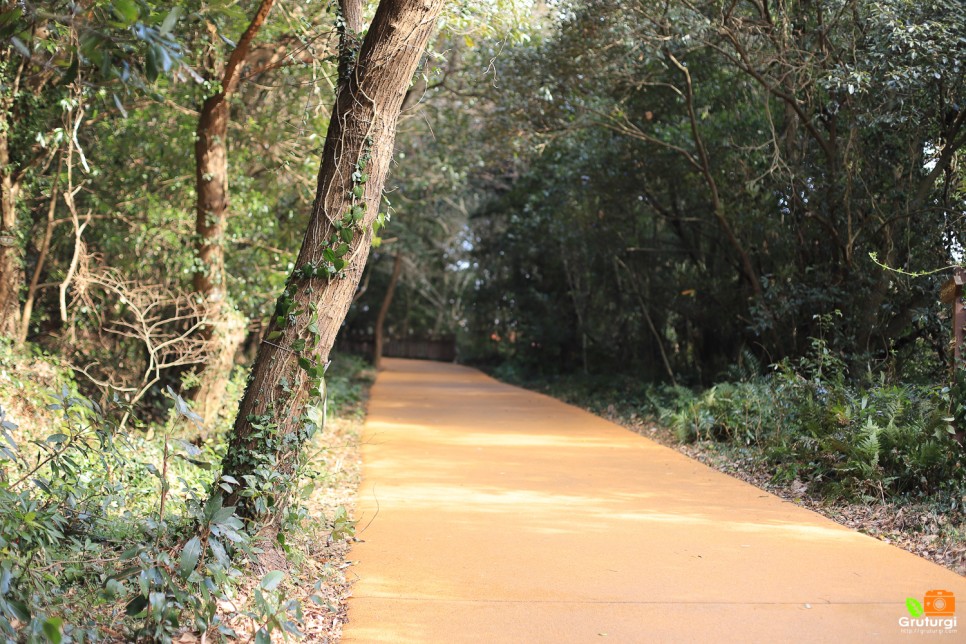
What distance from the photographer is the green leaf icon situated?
475 cm

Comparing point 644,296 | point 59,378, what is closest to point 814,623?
point 59,378

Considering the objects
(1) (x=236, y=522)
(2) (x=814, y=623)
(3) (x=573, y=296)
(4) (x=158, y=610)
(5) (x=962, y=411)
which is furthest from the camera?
(3) (x=573, y=296)

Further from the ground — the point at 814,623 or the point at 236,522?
the point at 236,522

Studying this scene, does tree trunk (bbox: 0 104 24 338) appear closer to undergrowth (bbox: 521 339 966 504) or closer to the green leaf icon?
undergrowth (bbox: 521 339 966 504)

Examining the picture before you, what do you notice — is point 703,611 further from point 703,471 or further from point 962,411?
point 703,471

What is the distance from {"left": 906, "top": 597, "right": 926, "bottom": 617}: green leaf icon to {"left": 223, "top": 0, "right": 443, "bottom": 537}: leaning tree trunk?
12.0 feet

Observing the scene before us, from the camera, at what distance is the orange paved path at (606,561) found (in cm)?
457

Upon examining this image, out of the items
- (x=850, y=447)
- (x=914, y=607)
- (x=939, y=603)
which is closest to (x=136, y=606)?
(x=914, y=607)

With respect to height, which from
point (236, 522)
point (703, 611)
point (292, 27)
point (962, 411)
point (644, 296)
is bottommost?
point (703, 611)

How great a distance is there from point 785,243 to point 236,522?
449 inches

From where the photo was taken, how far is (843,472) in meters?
7.95

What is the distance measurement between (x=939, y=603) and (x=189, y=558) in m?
4.17

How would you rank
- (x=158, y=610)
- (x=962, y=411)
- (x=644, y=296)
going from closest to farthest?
(x=158, y=610) < (x=962, y=411) < (x=644, y=296)

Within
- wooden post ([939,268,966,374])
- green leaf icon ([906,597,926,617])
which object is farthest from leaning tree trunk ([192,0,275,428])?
green leaf icon ([906,597,926,617])
